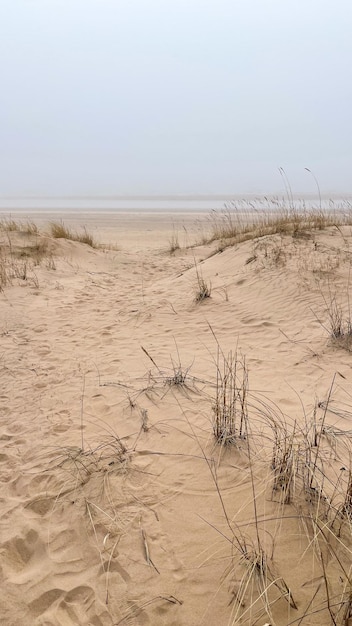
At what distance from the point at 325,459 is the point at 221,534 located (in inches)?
31.9

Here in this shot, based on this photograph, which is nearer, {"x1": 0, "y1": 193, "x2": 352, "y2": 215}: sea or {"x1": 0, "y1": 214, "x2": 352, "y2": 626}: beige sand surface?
{"x1": 0, "y1": 214, "x2": 352, "y2": 626}: beige sand surface

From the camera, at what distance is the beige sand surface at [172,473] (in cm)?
193

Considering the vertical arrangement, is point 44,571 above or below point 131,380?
below

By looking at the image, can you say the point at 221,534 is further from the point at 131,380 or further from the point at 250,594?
the point at 131,380

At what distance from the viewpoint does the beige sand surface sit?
193 centimetres

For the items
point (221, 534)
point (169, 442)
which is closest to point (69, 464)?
point (169, 442)

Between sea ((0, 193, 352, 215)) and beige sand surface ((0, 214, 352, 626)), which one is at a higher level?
sea ((0, 193, 352, 215))

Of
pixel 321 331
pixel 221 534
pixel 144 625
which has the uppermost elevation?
pixel 321 331

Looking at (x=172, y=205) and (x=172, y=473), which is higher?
(x=172, y=205)

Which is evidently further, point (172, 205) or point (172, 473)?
point (172, 205)

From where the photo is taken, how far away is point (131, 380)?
4000 millimetres

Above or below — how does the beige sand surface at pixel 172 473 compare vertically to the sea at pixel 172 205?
below

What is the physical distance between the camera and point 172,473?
105 inches

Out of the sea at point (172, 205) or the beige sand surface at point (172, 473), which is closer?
the beige sand surface at point (172, 473)
